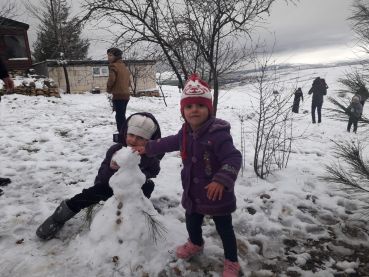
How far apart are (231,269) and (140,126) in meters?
1.45

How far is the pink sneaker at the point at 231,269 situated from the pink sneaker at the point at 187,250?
306 millimetres

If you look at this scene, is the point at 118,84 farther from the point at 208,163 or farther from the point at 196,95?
the point at 208,163

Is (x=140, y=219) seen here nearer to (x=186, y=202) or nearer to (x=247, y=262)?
(x=186, y=202)

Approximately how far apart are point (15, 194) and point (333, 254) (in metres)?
3.53

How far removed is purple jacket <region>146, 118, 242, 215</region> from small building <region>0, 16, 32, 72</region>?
21645mm

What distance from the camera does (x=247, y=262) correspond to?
2.63 meters

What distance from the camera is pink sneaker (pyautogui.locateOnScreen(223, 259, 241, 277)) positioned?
7.89 feet

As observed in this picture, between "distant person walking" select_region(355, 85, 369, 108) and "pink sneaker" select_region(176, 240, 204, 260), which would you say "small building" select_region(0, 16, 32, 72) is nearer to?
"pink sneaker" select_region(176, 240, 204, 260)

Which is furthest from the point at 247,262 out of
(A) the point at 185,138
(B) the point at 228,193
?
(A) the point at 185,138

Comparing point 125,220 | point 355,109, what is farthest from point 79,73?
point 355,109

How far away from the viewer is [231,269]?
2.43 m

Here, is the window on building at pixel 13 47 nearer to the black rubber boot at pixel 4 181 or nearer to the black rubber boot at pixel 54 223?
the black rubber boot at pixel 4 181

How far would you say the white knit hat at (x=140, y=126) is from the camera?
2.79 meters

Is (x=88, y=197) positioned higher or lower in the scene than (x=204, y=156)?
lower
